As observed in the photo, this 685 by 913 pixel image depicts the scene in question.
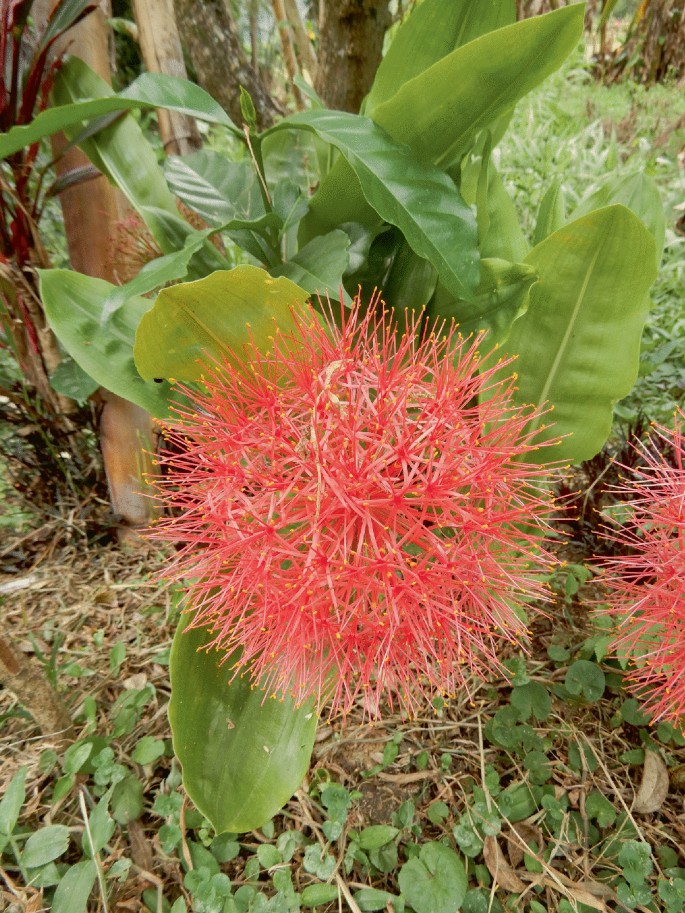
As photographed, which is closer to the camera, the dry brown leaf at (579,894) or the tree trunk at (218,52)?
the dry brown leaf at (579,894)

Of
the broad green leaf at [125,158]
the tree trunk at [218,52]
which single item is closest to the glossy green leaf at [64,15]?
the broad green leaf at [125,158]

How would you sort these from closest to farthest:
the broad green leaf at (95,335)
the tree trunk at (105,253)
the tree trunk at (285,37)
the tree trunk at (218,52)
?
the broad green leaf at (95,335) < the tree trunk at (105,253) < the tree trunk at (285,37) < the tree trunk at (218,52)

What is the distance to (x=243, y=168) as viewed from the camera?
0.90 meters

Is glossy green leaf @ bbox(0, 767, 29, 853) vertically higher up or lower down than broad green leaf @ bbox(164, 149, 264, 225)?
lower down

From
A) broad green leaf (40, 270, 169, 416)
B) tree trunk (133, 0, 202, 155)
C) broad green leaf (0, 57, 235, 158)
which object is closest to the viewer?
broad green leaf (0, 57, 235, 158)

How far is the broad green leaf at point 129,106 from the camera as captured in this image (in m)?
0.68

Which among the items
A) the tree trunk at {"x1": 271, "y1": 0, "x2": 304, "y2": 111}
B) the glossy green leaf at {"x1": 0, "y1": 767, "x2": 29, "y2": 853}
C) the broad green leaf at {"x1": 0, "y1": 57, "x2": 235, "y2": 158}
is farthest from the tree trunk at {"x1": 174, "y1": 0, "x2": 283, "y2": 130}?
the glossy green leaf at {"x1": 0, "y1": 767, "x2": 29, "y2": 853}

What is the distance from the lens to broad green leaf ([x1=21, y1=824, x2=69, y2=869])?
66 cm

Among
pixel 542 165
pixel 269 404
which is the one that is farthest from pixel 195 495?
pixel 542 165

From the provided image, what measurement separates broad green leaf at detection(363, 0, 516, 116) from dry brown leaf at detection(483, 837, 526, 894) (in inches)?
40.8

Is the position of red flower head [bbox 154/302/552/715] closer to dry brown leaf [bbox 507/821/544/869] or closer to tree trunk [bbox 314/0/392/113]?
dry brown leaf [bbox 507/821/544/869]

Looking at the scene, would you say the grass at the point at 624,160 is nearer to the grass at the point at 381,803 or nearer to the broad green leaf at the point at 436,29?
the grass at the point at 381,803

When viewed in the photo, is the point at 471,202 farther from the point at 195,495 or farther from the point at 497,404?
the point at 195,495

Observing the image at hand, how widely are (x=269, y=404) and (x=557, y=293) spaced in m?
0.42
